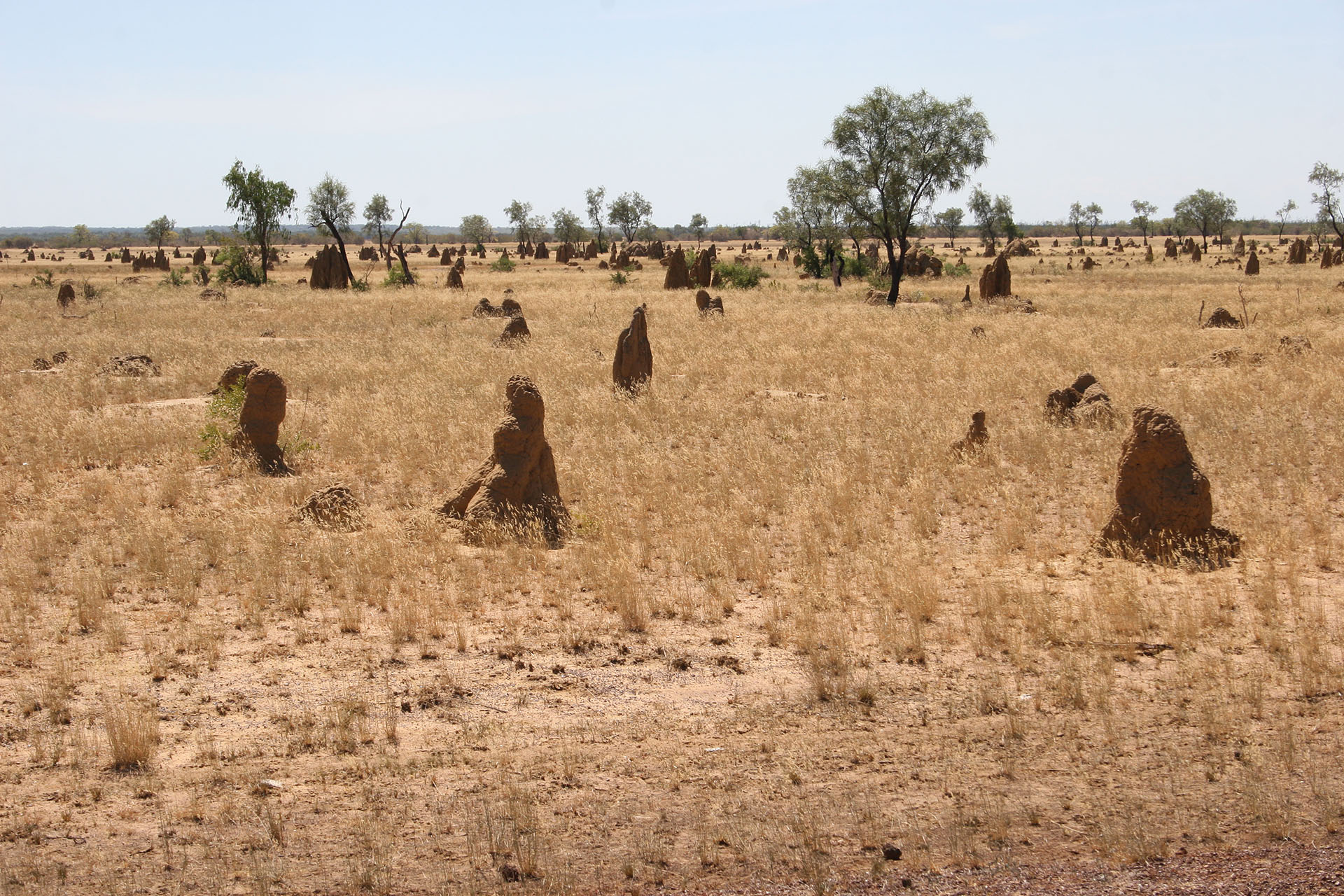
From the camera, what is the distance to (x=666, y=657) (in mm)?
7094

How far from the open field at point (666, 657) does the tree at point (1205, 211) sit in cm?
7177

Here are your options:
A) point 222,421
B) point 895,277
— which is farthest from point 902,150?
point 222,421

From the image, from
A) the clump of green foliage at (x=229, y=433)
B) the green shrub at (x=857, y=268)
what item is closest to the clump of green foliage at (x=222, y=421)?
the clump of green foliage at (x=229, y=433)

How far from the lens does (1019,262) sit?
191ft

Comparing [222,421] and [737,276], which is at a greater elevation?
[737,276]

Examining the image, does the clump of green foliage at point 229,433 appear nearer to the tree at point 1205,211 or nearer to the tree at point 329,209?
the tree at point 329,209

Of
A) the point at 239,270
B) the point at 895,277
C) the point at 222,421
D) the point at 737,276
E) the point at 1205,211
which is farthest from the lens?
the point at 1205,211

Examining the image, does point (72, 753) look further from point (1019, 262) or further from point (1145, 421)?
point (1019, 262)

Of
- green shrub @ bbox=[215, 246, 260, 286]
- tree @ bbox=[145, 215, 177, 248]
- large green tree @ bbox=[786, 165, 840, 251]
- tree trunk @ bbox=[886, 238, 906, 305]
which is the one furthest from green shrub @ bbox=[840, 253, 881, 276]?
tree @ bbox=[145, 215, 177, 248]

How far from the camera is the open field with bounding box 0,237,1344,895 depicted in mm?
4840

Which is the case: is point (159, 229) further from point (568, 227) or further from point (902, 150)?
point (902, 150)

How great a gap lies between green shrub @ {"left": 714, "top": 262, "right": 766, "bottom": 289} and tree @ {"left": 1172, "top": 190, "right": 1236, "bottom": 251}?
5060 cm

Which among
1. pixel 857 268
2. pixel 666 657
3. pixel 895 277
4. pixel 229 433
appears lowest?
pixel 666 657

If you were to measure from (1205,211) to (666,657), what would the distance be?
83975mm
